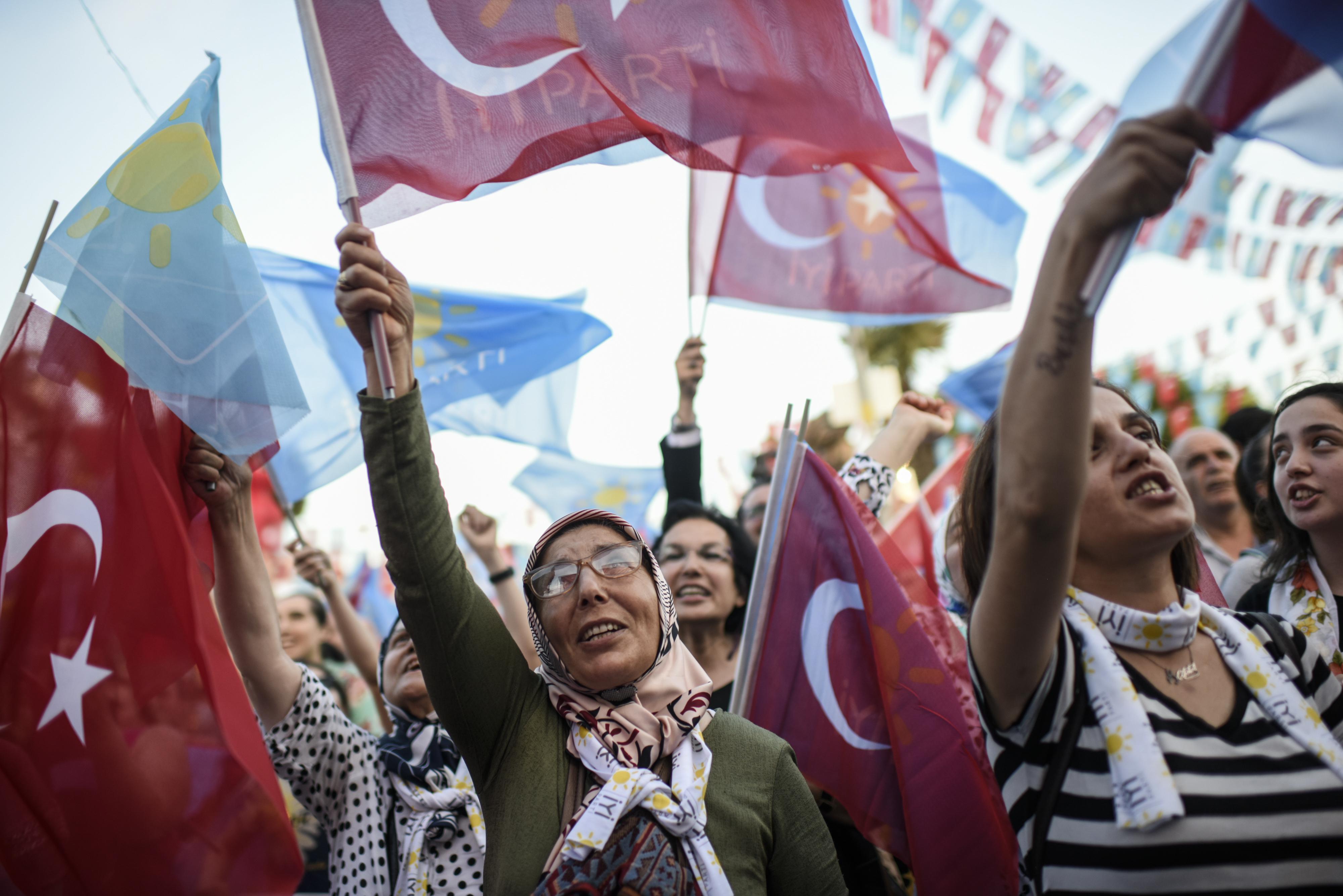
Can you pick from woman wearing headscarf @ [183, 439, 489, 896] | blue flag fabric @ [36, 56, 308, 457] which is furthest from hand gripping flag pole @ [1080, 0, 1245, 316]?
woman wearing headscarf @ [183, 439, 489, 896]

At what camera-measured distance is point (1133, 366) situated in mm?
12883

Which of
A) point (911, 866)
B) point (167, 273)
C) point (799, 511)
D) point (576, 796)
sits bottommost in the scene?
point (911, 866)

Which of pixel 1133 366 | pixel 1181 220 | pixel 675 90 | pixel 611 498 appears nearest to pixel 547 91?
pixel 675 90

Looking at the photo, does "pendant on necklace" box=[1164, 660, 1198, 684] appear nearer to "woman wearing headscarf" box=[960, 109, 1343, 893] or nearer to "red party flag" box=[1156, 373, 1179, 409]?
"woman wearing headscarf" box=[960, 109, 1343, 893]

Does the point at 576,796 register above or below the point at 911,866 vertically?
above

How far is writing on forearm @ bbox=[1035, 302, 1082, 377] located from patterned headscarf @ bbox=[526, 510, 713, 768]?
1.06 m

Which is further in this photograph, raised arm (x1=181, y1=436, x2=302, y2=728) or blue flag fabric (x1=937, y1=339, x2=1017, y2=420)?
blue flag fabric (x1=937, y1=339, x2=1017, y2=420)

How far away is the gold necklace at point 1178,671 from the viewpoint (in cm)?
172

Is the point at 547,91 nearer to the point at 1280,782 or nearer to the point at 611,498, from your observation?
the point at 1280,782

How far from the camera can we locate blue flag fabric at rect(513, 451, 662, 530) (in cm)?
560

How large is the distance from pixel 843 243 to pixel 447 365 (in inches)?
77.8

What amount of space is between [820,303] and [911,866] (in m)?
2.74

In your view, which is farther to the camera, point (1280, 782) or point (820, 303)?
point (820, 303)

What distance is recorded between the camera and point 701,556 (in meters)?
3.64
